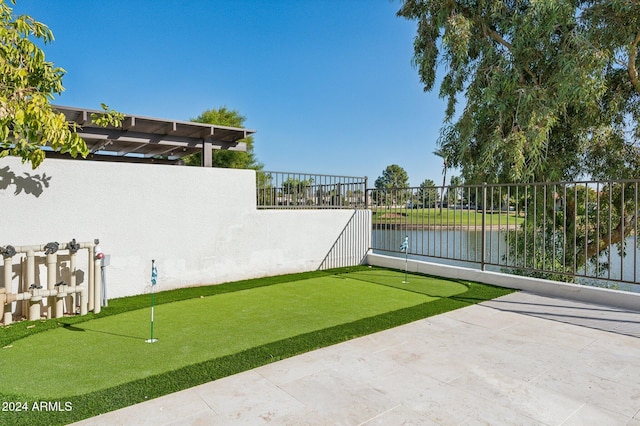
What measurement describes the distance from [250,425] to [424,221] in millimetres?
5845

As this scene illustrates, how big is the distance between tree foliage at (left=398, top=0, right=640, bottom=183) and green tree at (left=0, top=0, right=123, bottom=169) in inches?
295

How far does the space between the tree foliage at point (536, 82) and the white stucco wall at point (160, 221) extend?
15.0 feet

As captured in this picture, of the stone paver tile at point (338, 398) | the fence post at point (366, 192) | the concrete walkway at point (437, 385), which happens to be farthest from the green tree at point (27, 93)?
the fence post at point (366, 192)

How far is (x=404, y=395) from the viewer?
234cm

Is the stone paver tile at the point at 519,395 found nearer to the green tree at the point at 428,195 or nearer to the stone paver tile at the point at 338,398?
the stone paver tile at the point at 338,398

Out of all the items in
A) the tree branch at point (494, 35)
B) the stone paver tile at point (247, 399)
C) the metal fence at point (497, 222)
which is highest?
the tree branch at point (494, 35)

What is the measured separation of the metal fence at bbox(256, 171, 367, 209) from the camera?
276 inches

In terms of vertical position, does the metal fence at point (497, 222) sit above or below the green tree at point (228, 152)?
below

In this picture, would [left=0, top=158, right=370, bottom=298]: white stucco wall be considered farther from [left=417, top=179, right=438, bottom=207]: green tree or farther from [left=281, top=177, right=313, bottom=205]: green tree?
[left=417, top=179, right=438, bottom=207]: green tree

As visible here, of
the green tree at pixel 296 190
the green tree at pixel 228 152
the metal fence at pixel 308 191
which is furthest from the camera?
the green tree at pixel 228 152

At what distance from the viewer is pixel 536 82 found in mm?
7953

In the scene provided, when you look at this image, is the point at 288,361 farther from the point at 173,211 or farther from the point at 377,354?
the point at 173,211

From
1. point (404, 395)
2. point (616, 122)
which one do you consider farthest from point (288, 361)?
point (616, 122)

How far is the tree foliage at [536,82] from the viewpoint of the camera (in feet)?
23.2
